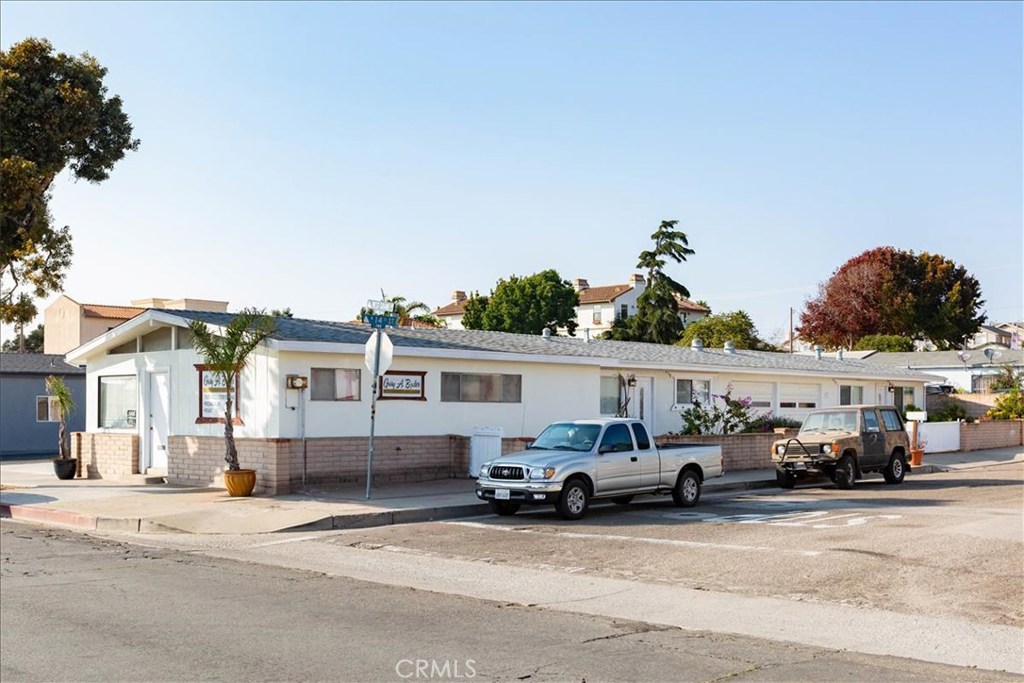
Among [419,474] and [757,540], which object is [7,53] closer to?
[419,474]

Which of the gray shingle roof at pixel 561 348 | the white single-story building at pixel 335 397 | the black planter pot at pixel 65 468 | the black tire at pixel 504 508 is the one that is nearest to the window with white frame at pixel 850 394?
the gray shingle roof at pixel 561 348

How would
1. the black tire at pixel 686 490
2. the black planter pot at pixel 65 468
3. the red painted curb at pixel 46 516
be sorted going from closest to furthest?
the red painted curb at pixel 46 516, the black tire at pixel 686 490, the black planter pot at pixel 65 468

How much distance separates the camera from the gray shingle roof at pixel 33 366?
4044 cm

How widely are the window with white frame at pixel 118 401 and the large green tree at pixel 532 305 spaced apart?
188 feet

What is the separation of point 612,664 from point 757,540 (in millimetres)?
7536

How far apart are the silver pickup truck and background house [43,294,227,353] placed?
48.3 metres

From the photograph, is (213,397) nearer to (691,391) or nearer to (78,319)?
(691,391)

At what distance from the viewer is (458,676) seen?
24.5ft

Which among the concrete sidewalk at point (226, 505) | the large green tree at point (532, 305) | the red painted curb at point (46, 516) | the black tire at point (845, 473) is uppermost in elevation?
the large green tree at point (532, 305)

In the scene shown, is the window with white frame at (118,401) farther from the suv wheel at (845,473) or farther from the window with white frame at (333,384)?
the suv wheel at (845,473)

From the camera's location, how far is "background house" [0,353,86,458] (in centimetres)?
4031

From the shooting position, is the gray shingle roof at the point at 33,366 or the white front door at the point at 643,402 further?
the gray shingle roof at the point at 33,366

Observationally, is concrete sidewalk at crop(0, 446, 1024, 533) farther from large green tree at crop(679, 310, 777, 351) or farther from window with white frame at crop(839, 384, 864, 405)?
large green tree at crop(679, 310, 777, 351)

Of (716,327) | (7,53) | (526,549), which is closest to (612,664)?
(526,549)
